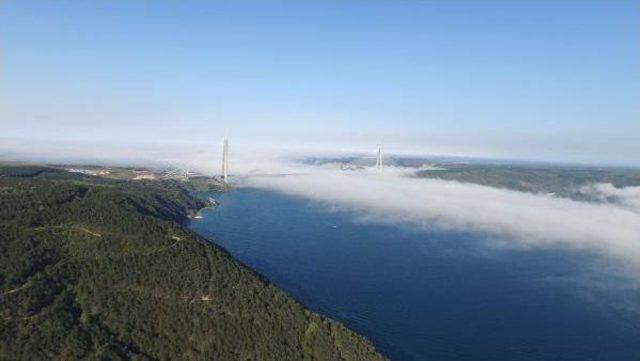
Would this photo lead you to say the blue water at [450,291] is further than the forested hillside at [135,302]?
Yes

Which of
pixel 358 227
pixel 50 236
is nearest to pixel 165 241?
pixel 50 236

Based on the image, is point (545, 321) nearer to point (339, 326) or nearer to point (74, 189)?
point (339, 326)

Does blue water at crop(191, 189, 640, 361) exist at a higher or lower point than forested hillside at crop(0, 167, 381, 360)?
lower

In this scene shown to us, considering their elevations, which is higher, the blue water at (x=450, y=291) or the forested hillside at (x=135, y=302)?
the forested hillside at (x=135, y=302)

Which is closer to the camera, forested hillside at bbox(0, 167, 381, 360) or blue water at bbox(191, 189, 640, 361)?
forested hillside at bbox(0, 167, 381, 360)

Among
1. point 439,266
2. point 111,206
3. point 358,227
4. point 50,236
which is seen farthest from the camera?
point 358,227
